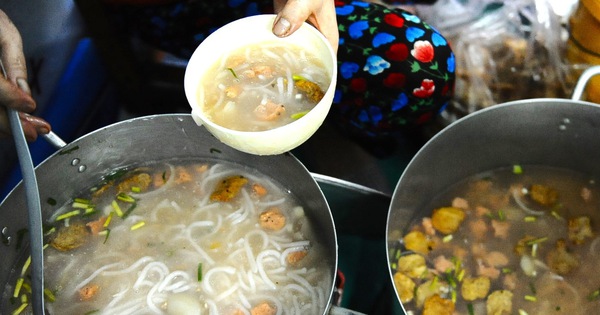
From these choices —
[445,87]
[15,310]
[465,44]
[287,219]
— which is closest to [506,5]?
[465,44]

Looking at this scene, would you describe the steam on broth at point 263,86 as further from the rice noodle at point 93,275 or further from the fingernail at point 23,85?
the rice noodle at point 93,275


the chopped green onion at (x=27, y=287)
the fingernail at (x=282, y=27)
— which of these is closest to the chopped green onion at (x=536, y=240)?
the fingernail at (x=282, y=27)

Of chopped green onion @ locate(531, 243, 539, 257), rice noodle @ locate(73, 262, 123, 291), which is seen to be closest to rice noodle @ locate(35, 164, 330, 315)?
rice noodle @ locate(73, 262, 123, 291)

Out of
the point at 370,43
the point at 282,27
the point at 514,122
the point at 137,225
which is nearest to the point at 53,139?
the point at 137,225

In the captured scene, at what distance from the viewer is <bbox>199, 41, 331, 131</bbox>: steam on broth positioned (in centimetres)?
137

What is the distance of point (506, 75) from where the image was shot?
2463 mm

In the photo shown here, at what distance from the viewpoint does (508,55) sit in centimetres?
248

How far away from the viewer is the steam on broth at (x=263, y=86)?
137 centimetres

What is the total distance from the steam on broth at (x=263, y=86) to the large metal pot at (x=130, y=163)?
0.89 feet

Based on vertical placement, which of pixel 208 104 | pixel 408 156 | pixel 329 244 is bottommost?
pixel 408 156

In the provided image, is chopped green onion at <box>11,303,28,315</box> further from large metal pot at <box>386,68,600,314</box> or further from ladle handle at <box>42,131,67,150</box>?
large metal pot at <box>386,68,600,314</box>

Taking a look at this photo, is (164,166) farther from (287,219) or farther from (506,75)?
(506,75)

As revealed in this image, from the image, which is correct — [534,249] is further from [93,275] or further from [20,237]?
[20,237]

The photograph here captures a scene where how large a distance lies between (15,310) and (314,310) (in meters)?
0.83
